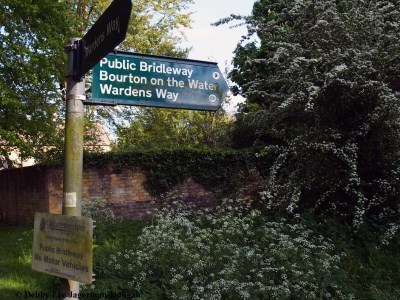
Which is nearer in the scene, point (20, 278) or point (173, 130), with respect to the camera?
point (20, 278)

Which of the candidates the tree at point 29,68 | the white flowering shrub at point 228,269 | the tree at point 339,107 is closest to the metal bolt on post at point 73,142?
the white flowering shrub at point 228,269

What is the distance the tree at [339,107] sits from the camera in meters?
6.34

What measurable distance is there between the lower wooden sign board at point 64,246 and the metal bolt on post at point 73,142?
17 cm

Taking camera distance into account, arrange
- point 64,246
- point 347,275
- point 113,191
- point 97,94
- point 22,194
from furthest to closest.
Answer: point 22,194 → point 113,191 → point 347,275 → point 97,94 → point 64,246

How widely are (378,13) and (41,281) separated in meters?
5.66

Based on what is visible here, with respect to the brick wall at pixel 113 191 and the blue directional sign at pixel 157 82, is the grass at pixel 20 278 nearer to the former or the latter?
the blue directional sign at pixel 157 82

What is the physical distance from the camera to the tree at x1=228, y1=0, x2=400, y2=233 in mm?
6344

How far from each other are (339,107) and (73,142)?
500 centimetres

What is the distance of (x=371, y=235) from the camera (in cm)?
637

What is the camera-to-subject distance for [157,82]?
130 inches

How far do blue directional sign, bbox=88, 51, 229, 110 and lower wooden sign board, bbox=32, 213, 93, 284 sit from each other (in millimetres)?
849

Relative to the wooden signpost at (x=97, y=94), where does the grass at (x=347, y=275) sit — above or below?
below

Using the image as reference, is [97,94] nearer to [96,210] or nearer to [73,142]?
[73,142]

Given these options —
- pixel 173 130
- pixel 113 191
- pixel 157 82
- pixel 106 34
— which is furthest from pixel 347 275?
pixel 173 130
